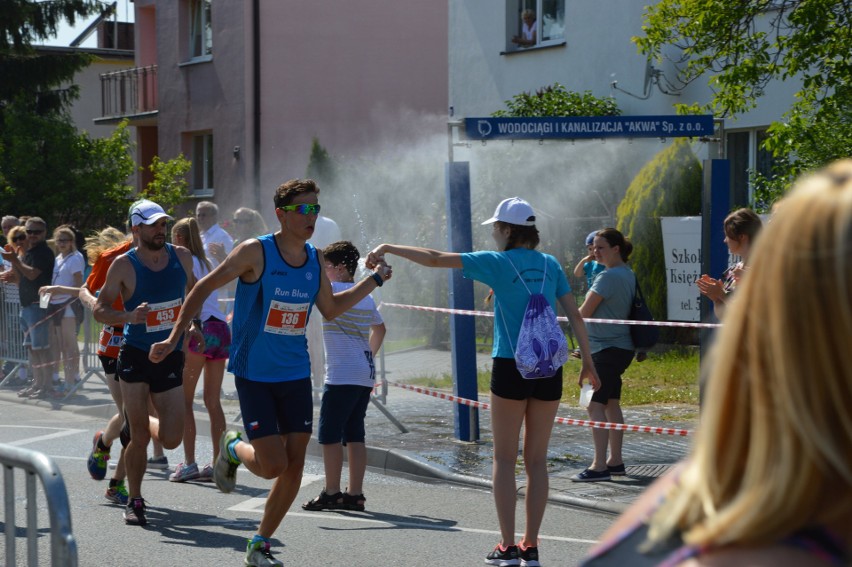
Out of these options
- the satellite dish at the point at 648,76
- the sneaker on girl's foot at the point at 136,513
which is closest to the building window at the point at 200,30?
the satellite dish at the point at 648,76

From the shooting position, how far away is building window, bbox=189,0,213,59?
2856cm

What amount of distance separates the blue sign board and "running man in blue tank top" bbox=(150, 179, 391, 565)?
143 inches

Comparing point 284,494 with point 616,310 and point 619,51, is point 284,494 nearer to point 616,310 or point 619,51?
point 616,310

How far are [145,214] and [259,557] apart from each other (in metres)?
2.39

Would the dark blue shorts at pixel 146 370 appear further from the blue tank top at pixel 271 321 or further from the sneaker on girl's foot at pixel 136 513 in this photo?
the blue tank top at pixel 271 321

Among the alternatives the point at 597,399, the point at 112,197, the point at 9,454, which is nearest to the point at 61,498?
the point at 9,454

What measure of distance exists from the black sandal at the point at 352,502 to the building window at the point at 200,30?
22213mm

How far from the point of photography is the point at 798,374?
1.50m

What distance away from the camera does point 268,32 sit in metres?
27.3

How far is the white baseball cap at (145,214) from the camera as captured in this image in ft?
23.7

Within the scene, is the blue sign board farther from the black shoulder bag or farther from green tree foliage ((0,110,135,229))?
green tree foliage ((0,110,135,229))

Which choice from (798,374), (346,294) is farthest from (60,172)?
(798,374)

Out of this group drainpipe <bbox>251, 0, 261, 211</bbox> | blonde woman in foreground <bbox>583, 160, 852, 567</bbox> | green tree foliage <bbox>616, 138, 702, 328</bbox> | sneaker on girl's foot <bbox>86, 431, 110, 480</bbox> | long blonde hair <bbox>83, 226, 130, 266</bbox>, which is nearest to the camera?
blonde woman in foreground <bbox>583, 160, 852, 567</bbox>

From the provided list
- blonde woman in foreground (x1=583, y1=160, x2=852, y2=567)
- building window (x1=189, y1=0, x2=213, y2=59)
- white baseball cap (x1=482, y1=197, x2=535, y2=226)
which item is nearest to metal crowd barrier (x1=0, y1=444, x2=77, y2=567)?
blonde woman in foreground (x1=583, y1=160, x2=852, y2=567)
